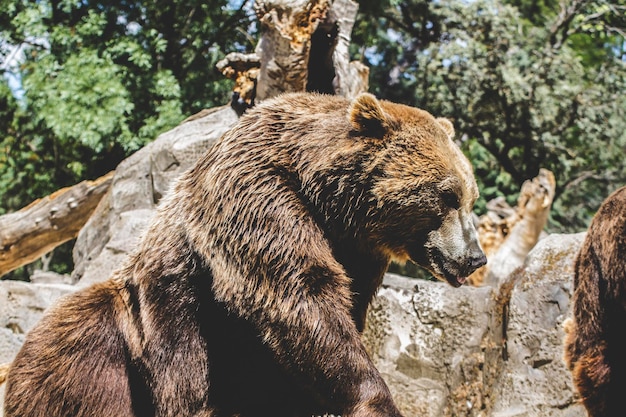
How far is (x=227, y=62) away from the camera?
7121 millimetres

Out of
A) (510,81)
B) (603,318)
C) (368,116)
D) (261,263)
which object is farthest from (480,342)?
(510,81)

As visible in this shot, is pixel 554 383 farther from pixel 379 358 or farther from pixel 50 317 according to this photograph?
pixel 50 317

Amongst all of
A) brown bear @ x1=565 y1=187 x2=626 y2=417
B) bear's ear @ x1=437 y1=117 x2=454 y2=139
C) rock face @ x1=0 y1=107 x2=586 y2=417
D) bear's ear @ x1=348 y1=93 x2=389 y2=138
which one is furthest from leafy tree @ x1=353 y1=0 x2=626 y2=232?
bear's ear @ x1=348 y1=93 x2=389 y2=138

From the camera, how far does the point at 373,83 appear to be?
54.7 feet

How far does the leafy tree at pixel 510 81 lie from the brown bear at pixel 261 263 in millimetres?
12142

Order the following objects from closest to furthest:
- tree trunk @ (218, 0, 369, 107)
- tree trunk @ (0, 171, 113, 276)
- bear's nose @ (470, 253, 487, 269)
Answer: bear's nose @ (470, 253, 487, 269) → tree trunk @ (218, 0, 369, 107) → tree trunk @ (0, 171, 113, 276)

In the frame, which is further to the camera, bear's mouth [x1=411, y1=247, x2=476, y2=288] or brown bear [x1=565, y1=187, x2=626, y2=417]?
brown bear [x1=565, y1=187, x2=626, y2=417]

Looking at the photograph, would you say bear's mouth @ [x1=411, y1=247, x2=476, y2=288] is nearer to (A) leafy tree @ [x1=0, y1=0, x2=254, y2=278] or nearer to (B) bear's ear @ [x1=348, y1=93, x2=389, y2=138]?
(B) bear's ear @ [x1=348, y1=93, x2=389, y2=138]

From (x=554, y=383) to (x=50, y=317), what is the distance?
3.73 meters

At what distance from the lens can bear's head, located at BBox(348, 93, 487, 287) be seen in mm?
2893

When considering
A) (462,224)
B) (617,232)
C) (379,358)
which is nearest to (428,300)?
(379,358)

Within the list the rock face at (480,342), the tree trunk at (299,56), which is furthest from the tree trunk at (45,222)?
the rock face at (480,342)

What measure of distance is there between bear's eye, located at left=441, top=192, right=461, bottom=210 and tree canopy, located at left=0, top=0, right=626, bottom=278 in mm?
9104

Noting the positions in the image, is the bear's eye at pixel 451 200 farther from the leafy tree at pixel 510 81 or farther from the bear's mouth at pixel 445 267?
the leafy tree at pixel 510 81
